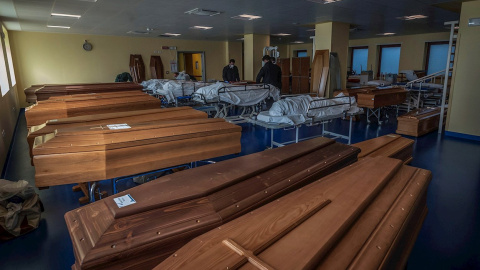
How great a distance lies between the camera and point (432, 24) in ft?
30.6

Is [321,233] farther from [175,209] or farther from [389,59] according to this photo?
[389,59]

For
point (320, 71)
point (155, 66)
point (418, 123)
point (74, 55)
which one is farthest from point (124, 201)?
point (155, 66)

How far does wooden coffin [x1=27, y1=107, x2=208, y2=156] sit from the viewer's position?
105 inches

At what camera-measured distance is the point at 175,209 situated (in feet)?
4.31

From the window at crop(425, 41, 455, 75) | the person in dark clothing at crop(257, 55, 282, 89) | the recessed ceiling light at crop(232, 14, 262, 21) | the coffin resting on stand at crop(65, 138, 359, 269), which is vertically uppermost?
the recessed ceiling light at crop(232, 14, 262, 21)

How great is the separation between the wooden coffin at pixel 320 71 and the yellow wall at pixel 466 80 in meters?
3.39

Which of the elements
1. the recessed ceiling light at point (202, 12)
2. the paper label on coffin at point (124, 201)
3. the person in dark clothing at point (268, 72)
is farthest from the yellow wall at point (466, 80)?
the paper label on coffin at point (124, 201)

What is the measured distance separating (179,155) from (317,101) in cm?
284

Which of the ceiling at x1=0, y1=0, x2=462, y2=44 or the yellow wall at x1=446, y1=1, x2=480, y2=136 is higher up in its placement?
the ceiling at x1=0, y1=0, x2=462, y2=44

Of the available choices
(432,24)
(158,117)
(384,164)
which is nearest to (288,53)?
(432,24)

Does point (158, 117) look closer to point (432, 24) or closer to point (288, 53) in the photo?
point (432, 24)

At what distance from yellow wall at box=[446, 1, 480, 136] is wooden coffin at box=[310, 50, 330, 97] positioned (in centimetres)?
339

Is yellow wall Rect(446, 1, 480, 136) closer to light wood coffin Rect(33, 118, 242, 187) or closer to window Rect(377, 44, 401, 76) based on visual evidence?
light wood coffin Rect(33, 118, 242, 187)

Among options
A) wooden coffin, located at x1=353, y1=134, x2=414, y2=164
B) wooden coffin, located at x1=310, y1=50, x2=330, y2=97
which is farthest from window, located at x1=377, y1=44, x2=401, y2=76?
wooden coffin, located at x1=353, y1=134, x2=414, y2=164
